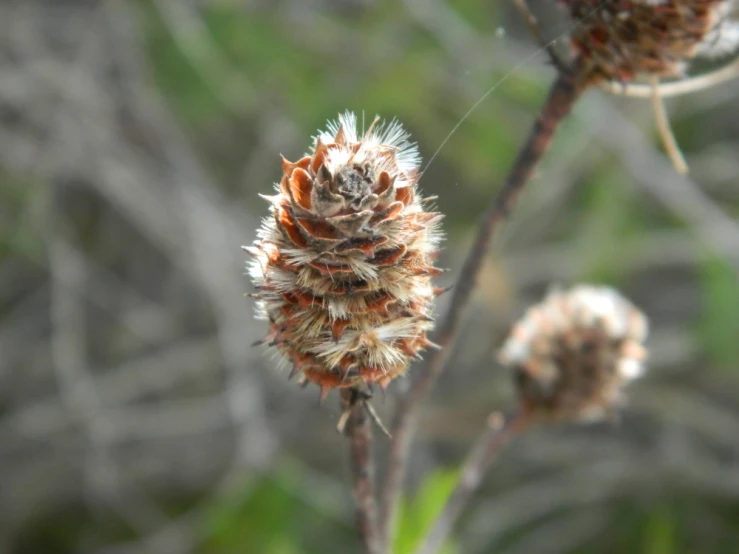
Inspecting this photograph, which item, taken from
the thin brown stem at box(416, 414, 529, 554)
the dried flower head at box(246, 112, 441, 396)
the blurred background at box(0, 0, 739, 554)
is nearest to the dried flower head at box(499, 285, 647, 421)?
the thin brown stem at box(416, 414, 529, 554)

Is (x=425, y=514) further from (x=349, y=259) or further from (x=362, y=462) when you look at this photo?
(x=349, y=259)

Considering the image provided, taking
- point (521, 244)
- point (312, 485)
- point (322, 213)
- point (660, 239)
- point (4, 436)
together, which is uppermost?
point (521, 244)

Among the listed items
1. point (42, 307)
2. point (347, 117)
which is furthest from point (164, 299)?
point (347, 117)

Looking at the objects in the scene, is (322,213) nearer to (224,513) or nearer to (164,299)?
(224,513)

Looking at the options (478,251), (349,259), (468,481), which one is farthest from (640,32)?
(468,481)

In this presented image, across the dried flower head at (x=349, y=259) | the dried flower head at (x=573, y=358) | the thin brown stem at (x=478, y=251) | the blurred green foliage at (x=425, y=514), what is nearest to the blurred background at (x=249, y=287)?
the blurred green foliage at (x=425, y=514)

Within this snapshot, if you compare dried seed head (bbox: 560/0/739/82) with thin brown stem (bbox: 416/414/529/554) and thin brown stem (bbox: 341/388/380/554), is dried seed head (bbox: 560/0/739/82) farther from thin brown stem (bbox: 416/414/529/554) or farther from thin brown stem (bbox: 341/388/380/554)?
thin brown stem (bbox: 416/414/529/554)

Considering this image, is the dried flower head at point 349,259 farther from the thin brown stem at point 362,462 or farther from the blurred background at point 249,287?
the blurred background at point 249,287
